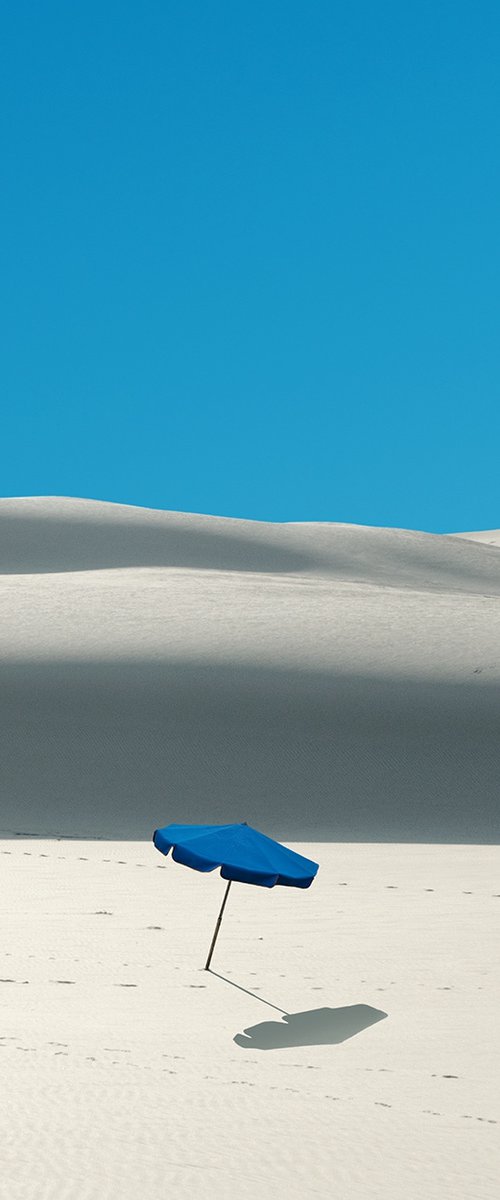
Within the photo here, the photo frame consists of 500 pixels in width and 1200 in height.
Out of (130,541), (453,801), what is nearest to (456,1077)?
(453,801)

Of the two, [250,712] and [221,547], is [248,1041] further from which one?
[221,547]

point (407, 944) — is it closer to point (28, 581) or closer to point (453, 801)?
point (453, 801)

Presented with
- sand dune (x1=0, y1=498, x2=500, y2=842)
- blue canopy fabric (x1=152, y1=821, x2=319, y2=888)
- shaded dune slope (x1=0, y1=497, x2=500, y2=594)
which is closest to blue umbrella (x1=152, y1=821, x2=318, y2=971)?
blue canopy fabric (x1=152, y1=821, x2=319, y2=888)

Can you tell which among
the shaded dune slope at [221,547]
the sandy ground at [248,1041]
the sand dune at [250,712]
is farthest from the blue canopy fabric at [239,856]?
the shaded dune slope at [221,547]

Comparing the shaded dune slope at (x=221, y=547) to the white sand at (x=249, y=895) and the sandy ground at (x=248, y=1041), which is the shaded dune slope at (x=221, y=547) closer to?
the white sand at (x=249, y=895)

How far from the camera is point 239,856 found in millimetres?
9148

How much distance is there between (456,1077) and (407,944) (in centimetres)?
422

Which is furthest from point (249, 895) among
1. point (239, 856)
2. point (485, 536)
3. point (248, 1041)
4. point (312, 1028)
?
point (485, 536)

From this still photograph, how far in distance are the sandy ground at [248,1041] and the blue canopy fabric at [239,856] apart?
2.52ft

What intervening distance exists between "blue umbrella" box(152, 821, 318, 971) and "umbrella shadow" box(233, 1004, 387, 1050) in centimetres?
86

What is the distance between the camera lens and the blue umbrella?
9.03 metres

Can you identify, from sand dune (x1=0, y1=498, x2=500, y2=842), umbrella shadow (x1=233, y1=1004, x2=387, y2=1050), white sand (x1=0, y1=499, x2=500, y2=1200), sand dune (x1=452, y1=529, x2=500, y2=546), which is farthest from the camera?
sand dune (x1=452, y1=529, x2=500, y2=546)

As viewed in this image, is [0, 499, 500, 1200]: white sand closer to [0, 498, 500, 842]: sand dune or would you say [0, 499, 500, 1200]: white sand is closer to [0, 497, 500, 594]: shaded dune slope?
[0, 498, 500, 842]: sand dune

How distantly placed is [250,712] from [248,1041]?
14.9 meters
